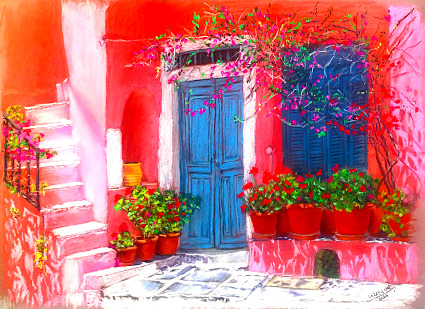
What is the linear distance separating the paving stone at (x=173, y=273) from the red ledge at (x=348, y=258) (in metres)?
0.74

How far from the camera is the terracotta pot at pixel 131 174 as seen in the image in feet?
18.1

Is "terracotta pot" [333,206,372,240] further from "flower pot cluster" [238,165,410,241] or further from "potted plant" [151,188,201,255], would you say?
"potted plant" [151,188,201,255]

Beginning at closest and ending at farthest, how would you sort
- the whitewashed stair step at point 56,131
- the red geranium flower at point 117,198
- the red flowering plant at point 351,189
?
the red flowering plant at point 351,189
the whitewashed stair step at point 56,131
the red geranium flower at point 117,198

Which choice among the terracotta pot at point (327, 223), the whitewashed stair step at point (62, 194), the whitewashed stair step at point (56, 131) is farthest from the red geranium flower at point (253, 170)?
the whitewashed stair step at point (56, 131)

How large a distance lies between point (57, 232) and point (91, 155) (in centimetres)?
88

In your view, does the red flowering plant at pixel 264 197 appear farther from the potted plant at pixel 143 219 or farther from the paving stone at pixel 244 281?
the potted plant at pixel 143 219

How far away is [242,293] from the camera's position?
4703mm

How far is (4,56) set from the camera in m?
4.97

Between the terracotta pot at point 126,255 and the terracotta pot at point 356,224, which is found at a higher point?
the terracotta pot at point 356,224

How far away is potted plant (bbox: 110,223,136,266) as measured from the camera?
5.28 m

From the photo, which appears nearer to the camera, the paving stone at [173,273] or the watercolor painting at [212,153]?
the watercolor painting at [212,153]

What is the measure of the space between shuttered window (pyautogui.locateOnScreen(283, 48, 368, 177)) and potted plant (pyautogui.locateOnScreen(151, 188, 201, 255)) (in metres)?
1.18

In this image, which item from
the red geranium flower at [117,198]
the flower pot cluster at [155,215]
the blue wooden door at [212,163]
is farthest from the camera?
the blue wooden door at [212,163]

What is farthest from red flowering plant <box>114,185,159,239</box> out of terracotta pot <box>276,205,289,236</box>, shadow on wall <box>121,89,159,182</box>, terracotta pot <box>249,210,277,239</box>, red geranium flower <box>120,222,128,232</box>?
terracotta pot <box>276,205,289,236</box>
